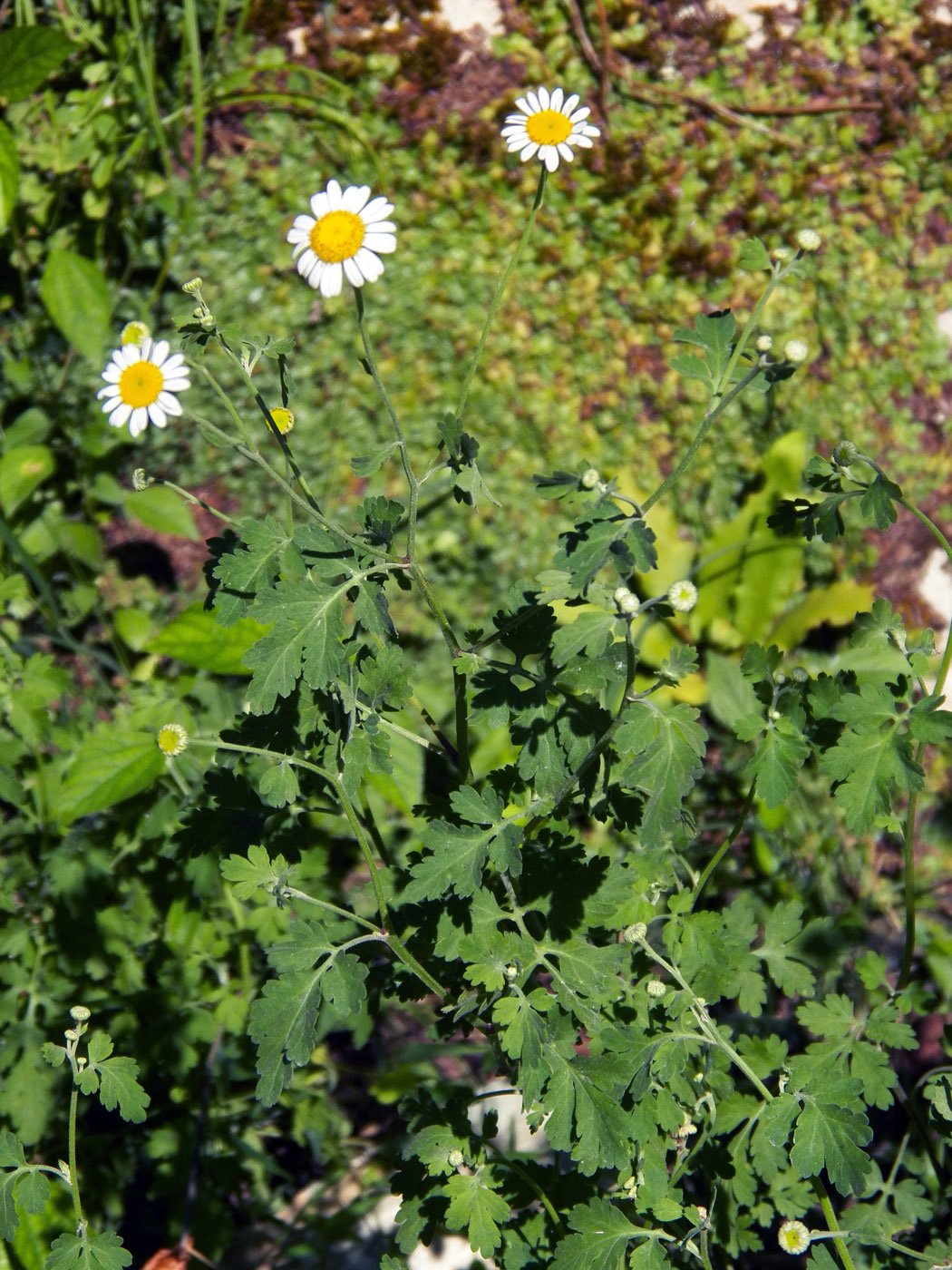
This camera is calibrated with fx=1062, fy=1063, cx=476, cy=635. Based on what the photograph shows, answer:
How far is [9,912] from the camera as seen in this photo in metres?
2.28

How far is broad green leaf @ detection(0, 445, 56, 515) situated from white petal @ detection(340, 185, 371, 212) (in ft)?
6.26

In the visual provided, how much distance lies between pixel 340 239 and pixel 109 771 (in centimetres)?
130

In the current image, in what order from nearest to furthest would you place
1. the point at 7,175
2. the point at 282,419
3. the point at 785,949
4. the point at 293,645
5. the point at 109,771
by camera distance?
the point at 293,645
the point at 282,419
the point at 785,949
the point at 109,771
the point at 7,175

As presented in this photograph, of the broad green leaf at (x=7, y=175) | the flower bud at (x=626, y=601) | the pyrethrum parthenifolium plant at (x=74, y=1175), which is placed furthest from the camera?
the broad green leaf at (x=7, y=175)

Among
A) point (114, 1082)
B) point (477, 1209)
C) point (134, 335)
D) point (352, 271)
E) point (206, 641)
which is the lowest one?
point (477, 1209)

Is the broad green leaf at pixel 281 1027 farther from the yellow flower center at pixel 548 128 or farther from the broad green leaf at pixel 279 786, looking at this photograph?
the yellow flower center at pixel 548 128

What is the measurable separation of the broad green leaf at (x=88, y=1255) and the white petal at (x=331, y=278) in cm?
130

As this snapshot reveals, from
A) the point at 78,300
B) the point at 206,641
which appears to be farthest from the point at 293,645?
the point at 78,300

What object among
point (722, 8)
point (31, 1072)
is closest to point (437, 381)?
point (722, 8)

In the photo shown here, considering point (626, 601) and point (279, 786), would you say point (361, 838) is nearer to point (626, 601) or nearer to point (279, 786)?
point (279, 786)

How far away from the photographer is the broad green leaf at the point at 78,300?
294cm

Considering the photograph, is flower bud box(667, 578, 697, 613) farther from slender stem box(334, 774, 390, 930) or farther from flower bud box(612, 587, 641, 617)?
slender stem box(334, 774, 390, 930)

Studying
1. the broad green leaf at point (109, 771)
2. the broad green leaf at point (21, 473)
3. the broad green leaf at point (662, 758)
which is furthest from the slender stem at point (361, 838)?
the broad green leaf at point (21, 473)

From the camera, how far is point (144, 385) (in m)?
1.64
